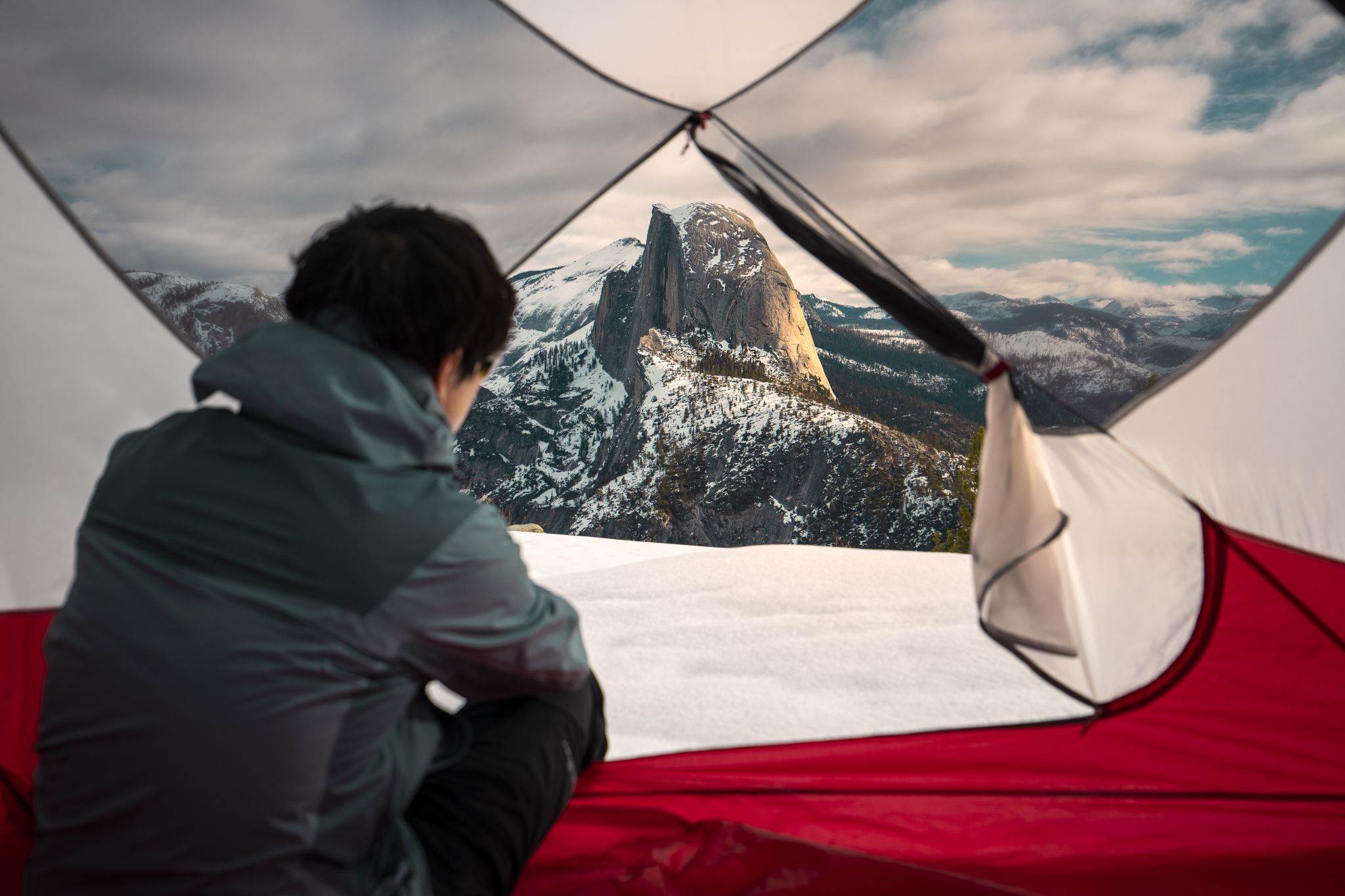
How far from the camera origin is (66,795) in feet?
2.76

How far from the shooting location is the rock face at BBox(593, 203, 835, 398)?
44906 mm

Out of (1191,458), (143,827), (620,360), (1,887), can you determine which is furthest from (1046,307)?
(620,360)

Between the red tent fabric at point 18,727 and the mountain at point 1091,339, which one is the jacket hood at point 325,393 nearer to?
the red tent fabric at point 18,727

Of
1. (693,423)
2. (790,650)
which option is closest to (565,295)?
(693,423)

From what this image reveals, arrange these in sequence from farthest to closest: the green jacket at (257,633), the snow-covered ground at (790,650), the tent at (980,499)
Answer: the snow-covered ground at (790,650)
the tent at (980,499)
the green jacket at (257,633)

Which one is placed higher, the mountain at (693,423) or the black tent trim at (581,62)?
the black tent trim at (581,62)

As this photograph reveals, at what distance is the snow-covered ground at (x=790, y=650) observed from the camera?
6.23 feet

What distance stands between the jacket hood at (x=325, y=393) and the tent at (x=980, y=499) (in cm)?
78

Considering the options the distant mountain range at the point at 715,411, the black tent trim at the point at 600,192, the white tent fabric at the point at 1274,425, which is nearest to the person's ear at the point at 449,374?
the black tent trim at the point at 600,192

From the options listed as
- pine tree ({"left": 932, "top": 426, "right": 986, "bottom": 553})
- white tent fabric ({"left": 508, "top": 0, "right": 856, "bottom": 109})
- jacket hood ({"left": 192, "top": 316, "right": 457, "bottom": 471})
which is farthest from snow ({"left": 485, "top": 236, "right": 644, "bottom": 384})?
jacket hood ({"left": 192, "top": 316, "right": 457, "bottom": 471})

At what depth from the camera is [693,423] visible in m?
41.3

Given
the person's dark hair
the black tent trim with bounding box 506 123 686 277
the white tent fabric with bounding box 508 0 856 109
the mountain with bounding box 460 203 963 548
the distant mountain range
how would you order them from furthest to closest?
the distant mountain range
the mountain with bounding box 460 203 963 548
the black tent trim with bounding box 506 123 686 277
the white tent fabric with bounding box 508 0 856 109
the person's dark hair

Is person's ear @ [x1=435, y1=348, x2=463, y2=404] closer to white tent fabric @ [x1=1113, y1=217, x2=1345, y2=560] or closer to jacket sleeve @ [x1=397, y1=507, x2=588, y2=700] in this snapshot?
jacket sleeve @ [x1=397, y1=507, x2=588, y2=700]

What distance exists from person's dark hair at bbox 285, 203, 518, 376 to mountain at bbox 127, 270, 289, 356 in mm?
988
